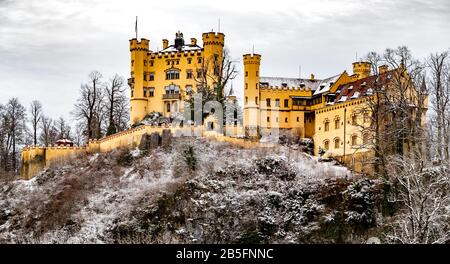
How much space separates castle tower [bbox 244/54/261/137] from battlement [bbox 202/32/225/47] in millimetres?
2551

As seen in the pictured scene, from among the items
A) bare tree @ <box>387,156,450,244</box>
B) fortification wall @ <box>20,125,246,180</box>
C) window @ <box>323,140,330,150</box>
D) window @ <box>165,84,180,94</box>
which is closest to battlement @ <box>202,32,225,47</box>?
window @ <box>165,84,180,94</box>

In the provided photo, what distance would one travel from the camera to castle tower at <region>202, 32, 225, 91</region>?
49031mm

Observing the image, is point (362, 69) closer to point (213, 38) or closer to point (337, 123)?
point (337, 123)

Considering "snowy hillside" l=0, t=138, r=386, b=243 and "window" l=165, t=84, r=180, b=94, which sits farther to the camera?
"window" l=165, t=84, r=180, b=94

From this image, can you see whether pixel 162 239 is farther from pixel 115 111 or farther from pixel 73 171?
pixel 115 111

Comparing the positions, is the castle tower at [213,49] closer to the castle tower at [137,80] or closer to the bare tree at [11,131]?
the castle tower at [137,80]

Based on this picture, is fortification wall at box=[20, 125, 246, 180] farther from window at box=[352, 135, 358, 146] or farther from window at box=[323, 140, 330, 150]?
window at box=[352, 135, 358, 146]

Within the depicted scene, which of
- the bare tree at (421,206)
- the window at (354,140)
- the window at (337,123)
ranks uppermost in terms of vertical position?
the window at (337,123)

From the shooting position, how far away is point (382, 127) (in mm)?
36406

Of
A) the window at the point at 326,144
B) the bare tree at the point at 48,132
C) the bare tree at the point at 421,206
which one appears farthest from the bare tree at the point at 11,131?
the bare tree at the point at 421,206

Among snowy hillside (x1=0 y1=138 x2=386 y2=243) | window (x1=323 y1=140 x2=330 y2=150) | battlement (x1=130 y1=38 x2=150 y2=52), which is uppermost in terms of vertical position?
battlement (x1=130 y1=38 x2=150 y2=52)

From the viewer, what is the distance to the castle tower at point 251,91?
47.1 m

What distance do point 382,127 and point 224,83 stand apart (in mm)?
14122
